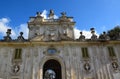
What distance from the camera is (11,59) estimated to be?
76.2 ft

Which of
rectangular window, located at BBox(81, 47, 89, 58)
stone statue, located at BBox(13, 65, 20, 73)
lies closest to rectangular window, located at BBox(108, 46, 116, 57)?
rectangular window, located at BBox(81, 47, 89, 58)

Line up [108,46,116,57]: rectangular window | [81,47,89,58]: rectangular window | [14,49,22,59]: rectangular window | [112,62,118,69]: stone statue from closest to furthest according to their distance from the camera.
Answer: [112,62,118,69]: stone statue
[14,49,22,59]: rectangular window
[81,47,89,58]: rectangular window
[108,46,116,57]: rectangular window

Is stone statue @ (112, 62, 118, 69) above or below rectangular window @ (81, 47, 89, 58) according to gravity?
below

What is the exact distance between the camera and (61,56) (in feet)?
77.6

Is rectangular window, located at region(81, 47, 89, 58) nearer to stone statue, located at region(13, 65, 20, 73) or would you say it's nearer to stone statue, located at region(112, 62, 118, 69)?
stone statue, located at region(112, 62, 118, 69)

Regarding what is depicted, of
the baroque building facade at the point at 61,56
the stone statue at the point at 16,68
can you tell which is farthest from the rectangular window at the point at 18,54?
the stone statue at the point at 16,68

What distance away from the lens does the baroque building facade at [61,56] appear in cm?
2236

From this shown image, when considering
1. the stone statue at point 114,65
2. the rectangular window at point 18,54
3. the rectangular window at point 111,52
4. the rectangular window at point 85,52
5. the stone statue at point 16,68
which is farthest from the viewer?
the rectangular window at point 111,52

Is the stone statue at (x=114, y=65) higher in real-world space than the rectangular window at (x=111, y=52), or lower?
lower

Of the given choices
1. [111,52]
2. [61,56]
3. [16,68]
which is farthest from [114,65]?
[16,68]

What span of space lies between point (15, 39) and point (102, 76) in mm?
13325

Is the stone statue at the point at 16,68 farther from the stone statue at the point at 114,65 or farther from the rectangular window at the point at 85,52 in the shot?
the stone statue at the point at 114,65

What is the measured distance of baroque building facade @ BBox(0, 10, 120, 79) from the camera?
22.4 metres

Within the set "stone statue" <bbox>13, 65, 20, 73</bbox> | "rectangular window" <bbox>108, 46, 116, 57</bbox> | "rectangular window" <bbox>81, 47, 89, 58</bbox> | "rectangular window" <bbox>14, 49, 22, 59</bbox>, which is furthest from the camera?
"rectangular window" <bbox>108, 46, 116, 57</bbox>
